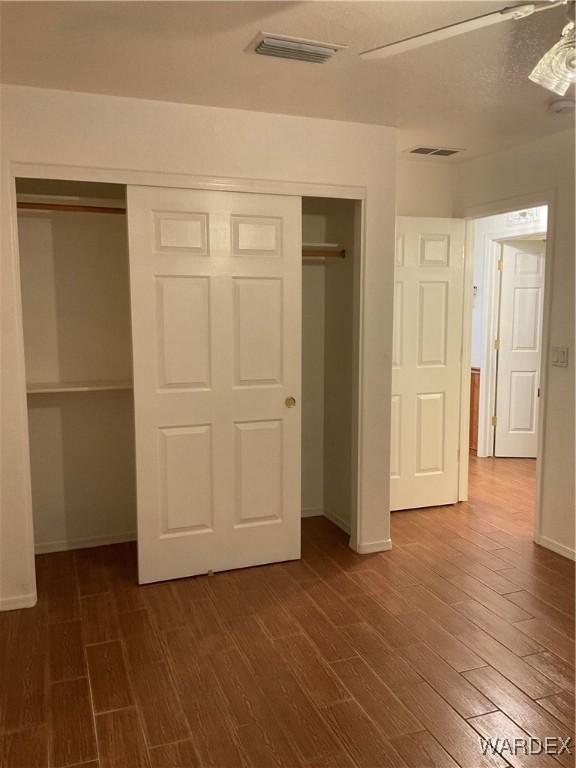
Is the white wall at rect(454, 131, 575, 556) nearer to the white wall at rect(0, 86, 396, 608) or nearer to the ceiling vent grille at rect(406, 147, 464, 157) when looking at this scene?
the ceiling vent grille at rect(406, 147, 464, 157)

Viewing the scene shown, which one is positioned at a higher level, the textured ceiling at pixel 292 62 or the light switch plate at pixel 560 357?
the textured ceiling at pixel 292 62

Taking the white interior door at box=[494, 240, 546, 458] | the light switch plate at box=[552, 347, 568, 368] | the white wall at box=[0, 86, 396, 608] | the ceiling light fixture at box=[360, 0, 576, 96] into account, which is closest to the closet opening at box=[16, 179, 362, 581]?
the white wall at box=[0, 86, 396, 608]

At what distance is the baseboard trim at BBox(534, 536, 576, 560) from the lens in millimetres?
3756

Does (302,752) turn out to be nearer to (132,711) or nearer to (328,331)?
(132,711)

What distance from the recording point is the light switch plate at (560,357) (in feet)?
12.4

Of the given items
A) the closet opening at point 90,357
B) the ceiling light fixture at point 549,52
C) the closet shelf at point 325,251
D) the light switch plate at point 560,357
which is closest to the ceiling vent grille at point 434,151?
the closet opening at point 90,357

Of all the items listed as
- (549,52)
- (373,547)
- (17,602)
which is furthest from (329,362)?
(549,52)

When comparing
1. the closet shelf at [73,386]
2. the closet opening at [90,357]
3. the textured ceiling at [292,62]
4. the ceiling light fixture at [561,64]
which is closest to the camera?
the ceiling light fixture at [561,64]

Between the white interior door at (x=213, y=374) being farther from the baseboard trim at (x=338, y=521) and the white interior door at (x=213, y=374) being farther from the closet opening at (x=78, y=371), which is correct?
the baseboard trim at (x=338, y=521)

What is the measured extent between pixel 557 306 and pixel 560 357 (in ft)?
1.00

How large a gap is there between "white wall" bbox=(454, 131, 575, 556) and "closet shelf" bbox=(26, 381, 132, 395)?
2.55 m

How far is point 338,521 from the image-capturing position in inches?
170

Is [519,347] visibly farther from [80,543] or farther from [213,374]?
[80,543]

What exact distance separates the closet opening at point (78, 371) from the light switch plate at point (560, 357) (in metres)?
2.54
